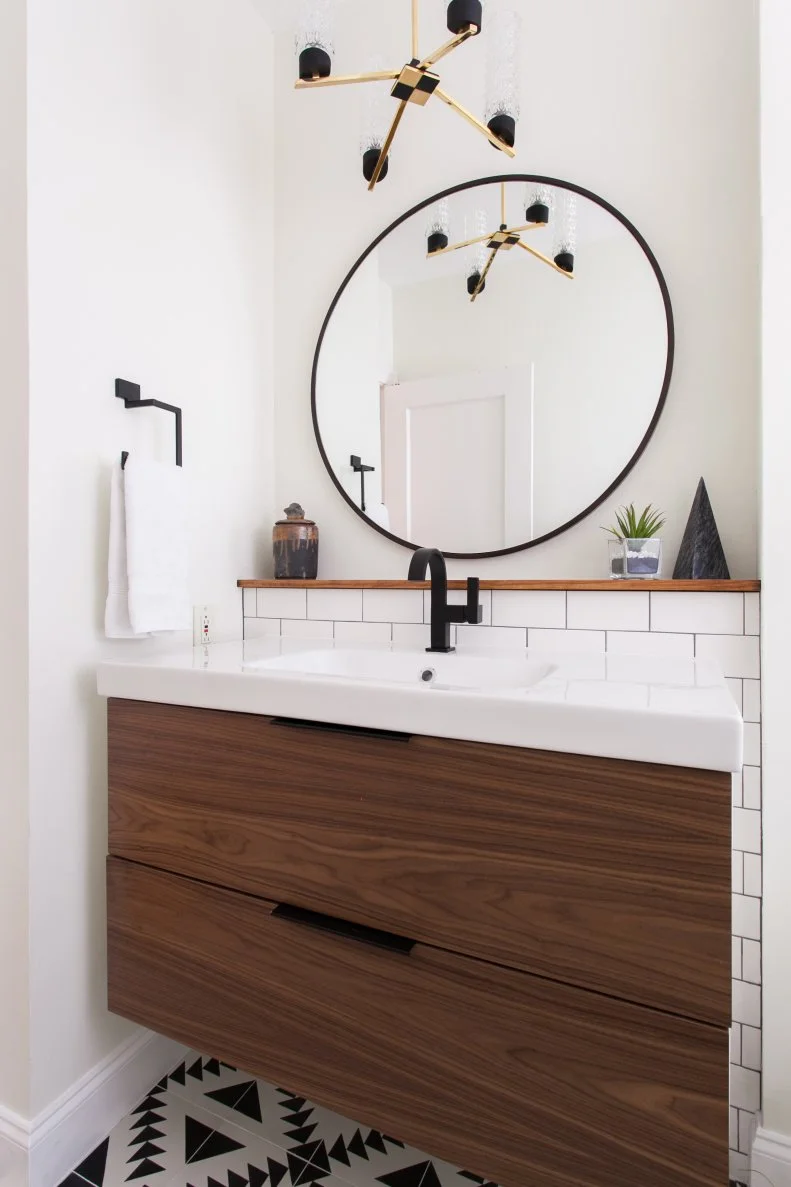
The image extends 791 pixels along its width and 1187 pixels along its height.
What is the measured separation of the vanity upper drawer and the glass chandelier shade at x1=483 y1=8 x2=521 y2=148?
129cm

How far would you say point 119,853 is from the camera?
4.18 feet

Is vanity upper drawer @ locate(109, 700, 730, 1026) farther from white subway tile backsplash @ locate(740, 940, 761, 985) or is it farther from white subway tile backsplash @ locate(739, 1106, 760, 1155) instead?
white subway tile backsplash @ locate(739, 1106, 760, 1155)

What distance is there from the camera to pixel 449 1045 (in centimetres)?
93

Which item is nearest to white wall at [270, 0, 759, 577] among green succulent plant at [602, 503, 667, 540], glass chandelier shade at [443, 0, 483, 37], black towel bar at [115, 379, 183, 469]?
green succulent plant at [602, 503, 667, 540]

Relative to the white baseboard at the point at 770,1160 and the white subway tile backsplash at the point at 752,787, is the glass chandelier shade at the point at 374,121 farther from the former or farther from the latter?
the white baseboard at the point at 770,1160

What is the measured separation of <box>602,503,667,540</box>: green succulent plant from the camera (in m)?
1.40

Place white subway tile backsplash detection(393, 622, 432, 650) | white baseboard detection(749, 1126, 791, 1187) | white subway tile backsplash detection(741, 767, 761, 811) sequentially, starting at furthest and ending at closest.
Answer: white subway tile backsplash detection(393, 622, 432, 650) → white subway tile backsplash detection(741, 767, 761, 811) → white baseboard detection(749, 1126, 791, 1187)

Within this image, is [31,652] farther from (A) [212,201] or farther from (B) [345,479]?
(A) [212,201]

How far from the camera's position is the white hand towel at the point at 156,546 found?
1.31 m

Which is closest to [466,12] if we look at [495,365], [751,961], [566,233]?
[566,233]

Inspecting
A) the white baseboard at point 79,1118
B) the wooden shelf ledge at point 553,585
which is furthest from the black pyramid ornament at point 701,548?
the white baseboard at point 79,1118

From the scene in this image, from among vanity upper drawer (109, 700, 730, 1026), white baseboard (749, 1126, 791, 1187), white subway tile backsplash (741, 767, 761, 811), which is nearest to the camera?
vanity upper drawer (109, 700, 730, 1026)

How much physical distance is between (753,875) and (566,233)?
1431mm

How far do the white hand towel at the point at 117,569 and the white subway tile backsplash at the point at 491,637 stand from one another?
0.73 m
